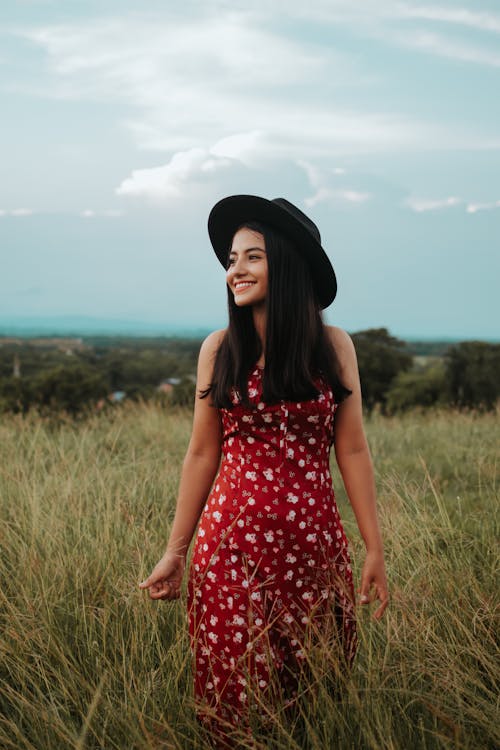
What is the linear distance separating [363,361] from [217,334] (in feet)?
89.6

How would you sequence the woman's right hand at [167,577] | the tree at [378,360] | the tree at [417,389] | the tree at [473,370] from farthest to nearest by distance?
the tree at [378,360]
the tree at [417,389]
the tree at [473,370]
the woman's right hand at [167,577]

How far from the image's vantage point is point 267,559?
2166mm

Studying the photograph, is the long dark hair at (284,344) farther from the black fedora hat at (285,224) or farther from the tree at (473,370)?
the tree at (473,370)

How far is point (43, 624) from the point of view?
2.90 m

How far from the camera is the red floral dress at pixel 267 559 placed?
2.16 meters

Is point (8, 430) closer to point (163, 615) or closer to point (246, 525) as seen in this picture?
point (163, 615)

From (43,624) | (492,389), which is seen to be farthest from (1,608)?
(492,389)

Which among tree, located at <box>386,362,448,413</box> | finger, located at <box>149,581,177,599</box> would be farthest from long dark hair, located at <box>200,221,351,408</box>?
tree, located at <box>386,362,448,413</box>

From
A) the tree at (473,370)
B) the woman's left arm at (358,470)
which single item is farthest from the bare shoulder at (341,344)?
the tree at (473,370)

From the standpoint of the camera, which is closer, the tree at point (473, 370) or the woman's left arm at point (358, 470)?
the woman's left arm at point (358, 470)

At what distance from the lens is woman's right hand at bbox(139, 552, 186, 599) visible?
2.39 meters

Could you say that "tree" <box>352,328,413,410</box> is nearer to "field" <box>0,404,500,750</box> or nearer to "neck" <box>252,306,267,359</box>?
"field" <box>0,404,500,750</box>

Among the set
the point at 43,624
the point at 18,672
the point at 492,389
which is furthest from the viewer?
the point at 492,389

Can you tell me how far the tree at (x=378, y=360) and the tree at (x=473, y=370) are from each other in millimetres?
3296
